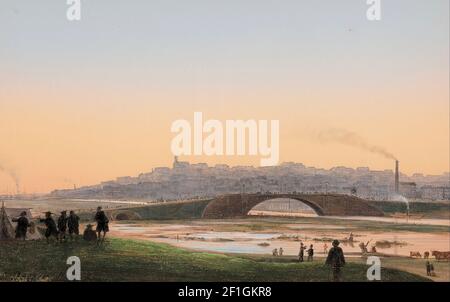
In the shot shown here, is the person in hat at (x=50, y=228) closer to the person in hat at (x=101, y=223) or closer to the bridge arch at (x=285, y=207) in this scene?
the person in hat at (x=101, y=223)

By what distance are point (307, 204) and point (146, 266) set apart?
4.32 metres

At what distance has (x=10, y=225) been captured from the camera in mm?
14320

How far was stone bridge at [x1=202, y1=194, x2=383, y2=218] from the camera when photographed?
15.2 m

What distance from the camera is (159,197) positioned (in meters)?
15.4

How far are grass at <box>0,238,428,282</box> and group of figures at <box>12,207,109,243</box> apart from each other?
8.2 inches

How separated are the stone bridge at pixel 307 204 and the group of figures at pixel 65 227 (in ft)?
7.76

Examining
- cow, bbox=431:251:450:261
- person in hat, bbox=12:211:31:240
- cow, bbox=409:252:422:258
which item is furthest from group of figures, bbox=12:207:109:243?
cow, bbox=431:251:450:261

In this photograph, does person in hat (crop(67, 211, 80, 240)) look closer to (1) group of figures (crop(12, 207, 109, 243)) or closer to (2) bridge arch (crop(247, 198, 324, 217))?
(1) group of figures (crop(12, 207, 109, 243))

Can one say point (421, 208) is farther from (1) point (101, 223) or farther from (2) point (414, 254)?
(1) point (101, 223)
